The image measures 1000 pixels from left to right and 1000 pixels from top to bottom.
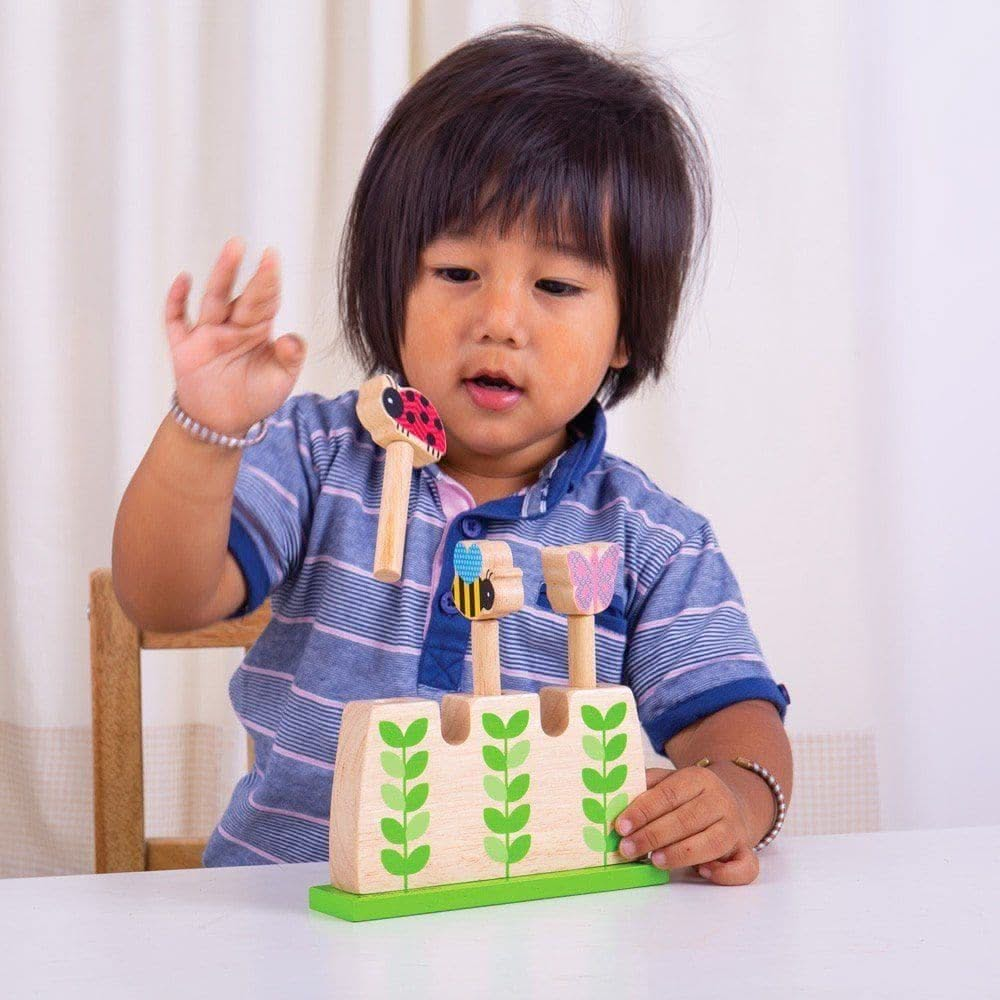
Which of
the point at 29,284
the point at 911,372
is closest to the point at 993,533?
the point at 911,372

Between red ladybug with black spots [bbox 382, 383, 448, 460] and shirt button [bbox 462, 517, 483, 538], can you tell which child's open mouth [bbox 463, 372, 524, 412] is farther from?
red ladybug with black spots [bbox 382, 383, 448, 460]

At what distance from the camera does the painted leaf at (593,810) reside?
588 mm

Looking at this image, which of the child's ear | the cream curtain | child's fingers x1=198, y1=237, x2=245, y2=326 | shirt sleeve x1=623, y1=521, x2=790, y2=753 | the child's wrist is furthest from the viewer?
the cream curtain

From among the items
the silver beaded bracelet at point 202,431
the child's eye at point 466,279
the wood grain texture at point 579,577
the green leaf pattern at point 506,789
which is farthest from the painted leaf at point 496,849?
the child's eye at point 466,279

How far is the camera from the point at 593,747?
59cm

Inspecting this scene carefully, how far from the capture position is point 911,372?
1.65m

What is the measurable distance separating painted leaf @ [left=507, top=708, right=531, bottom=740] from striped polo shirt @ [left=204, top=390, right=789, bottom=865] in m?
0.20

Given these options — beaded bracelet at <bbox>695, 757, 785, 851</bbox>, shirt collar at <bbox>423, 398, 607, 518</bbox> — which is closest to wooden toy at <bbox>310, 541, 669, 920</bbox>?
beaded bracelet at <bbox>695, 757, 785, 851</bbox>

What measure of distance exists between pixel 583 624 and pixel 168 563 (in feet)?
0.68

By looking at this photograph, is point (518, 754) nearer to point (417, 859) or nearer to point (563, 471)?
point (417, 859)

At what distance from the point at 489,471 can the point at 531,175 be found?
0.19 meters

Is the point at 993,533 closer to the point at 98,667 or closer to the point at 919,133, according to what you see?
the point at 919,133

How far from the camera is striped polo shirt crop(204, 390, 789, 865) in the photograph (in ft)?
2.54

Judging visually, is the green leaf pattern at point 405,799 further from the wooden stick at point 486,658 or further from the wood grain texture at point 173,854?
the wood grain texture at point 173,854
